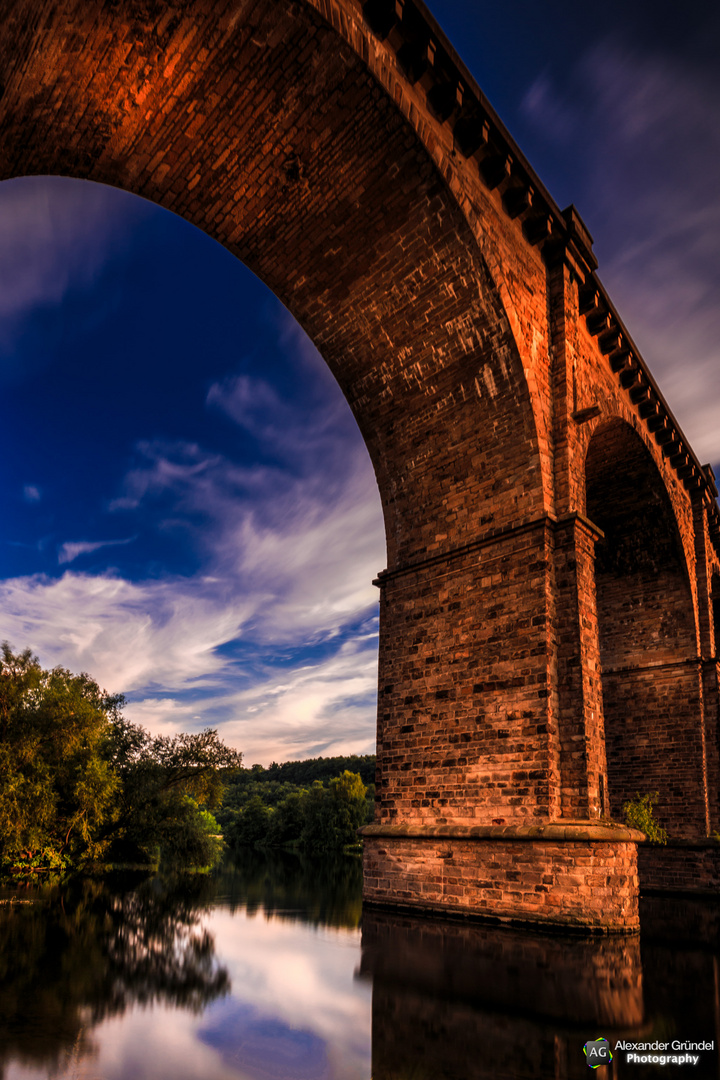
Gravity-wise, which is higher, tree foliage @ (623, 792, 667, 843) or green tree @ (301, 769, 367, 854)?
tree foliage @ (623, 792, 667, 843)

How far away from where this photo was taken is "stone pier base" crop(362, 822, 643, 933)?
7.06 meters

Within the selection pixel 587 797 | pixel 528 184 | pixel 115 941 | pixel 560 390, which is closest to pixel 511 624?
pixel 587 797

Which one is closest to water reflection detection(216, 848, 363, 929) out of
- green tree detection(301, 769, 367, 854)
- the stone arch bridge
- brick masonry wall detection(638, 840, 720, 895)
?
the stone arch bridge

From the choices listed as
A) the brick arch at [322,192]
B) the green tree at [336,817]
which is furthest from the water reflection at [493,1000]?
the green tree at [336,817]

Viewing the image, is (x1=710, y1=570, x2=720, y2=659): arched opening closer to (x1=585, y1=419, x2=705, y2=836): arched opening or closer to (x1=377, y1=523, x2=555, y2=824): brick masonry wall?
(x1=585, y1=419, x2=705, y2=836): arched opening

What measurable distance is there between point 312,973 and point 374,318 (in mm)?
8742

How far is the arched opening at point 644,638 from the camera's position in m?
13.6

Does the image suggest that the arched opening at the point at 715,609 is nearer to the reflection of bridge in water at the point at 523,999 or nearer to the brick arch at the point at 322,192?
the brick arch at the point at 322,192

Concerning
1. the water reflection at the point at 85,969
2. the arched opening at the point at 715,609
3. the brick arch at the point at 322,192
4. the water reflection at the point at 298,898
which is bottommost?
the water reflection at the point at 298,898

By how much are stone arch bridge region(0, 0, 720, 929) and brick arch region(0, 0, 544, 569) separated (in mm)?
32

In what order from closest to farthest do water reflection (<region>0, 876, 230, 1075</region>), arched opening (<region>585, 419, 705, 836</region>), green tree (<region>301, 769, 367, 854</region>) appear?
water reflection (<region>0, 876, 230, 1075</region>), arched opening (<region>585, 419, 705, 836</region>), green tree (<region>301, 769, 367, 854</region>)

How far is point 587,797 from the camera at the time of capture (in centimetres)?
758

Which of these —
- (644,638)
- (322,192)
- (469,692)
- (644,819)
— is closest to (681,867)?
(644,819)

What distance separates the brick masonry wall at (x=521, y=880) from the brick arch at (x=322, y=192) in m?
4.32
